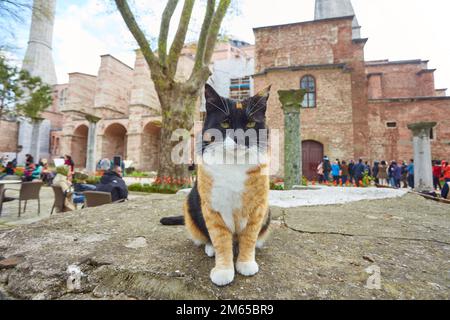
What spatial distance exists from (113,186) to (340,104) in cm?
1461

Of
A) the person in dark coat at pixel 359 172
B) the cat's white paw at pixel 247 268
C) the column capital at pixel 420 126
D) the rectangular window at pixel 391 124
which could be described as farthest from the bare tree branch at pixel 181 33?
the rectangular window at pixel 391 124

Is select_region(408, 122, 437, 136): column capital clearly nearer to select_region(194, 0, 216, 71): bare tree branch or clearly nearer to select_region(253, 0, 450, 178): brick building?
select_region(253, 0, 450, 178): brick building

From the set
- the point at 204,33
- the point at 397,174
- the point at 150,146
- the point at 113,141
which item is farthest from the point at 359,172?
the point at 113,141

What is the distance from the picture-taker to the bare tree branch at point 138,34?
6828 millimetres

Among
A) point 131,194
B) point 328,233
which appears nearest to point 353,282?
point 328,233

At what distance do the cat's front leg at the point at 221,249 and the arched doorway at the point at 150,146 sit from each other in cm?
1998

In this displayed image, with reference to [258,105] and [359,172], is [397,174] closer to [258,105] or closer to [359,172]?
[359,172]

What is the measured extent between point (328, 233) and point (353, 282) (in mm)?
854

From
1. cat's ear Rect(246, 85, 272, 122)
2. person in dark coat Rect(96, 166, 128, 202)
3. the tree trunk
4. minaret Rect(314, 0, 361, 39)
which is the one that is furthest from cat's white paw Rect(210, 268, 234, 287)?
minaret Rect(314, 0, 361, 39)

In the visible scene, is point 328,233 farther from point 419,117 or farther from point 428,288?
point 419,117

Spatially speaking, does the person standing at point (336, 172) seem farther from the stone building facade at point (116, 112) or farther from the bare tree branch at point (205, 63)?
the stone building facade at point (116, 112)

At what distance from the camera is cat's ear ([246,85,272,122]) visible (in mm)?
1369

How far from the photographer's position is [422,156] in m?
8.04
